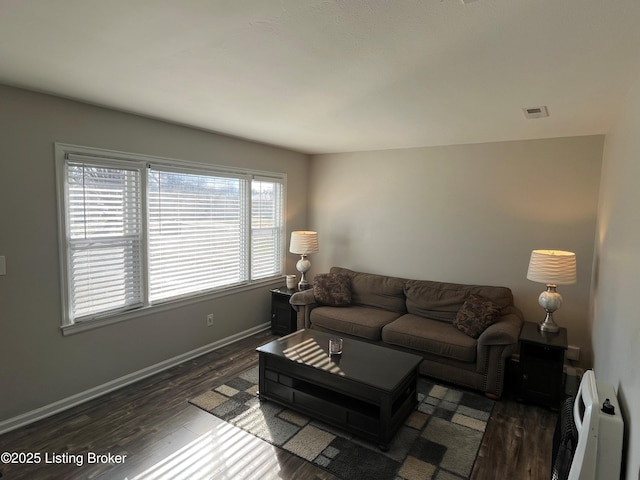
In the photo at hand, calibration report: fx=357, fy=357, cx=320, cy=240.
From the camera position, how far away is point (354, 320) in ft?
12.6

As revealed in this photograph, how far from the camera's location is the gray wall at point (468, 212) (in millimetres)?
3592

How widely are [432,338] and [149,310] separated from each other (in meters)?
2.69

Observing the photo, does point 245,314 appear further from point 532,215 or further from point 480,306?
point 532,215

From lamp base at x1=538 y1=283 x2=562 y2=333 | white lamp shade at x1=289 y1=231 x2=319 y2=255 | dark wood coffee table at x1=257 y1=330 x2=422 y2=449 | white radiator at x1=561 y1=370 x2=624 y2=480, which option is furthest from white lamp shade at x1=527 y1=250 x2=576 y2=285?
white lamp shade at x1=289 y1=231 x2=319 y2=255

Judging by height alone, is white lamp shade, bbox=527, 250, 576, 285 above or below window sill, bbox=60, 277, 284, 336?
above

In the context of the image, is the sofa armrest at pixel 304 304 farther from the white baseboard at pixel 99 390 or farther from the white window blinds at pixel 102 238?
the white window blinds at pixel 102 238

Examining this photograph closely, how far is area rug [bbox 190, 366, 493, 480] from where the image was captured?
7.39ft

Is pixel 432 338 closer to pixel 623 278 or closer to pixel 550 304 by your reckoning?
pixel 550 304

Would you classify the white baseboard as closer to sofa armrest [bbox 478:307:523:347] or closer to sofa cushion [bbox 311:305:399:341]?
sofa cushion [bbox 311:305:399:341]

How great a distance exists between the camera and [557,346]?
2926 mm

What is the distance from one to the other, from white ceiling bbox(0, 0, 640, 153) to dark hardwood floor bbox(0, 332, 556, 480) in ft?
7.86

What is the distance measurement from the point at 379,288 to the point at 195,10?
3.51 meters

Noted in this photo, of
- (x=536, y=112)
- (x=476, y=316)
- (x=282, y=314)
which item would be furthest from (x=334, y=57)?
(x=282, y=314)

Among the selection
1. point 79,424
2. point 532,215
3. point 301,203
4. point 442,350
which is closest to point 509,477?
point 442,350
